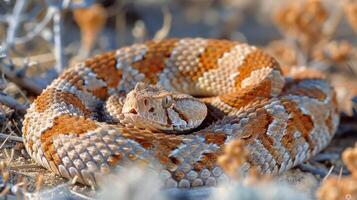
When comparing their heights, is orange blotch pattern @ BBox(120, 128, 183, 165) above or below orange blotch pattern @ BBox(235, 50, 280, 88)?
below

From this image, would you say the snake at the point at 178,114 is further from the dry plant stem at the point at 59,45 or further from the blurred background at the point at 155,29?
the dry plant stem at the point at 59,45

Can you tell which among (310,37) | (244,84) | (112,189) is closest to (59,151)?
(112,189)

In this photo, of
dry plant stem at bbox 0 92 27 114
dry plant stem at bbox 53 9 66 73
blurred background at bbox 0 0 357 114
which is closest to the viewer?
dry plant stem at bbox 0 92 27 114

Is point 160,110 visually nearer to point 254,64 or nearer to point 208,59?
point 254,64

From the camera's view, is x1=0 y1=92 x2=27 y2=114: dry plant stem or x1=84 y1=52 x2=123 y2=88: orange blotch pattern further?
x1=84 y1=52 x2=123 y2=88: orange blotch pattern

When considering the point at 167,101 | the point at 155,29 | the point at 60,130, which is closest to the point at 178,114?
the point at 167,101

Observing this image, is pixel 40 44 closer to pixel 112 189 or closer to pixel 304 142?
pixel 304 142

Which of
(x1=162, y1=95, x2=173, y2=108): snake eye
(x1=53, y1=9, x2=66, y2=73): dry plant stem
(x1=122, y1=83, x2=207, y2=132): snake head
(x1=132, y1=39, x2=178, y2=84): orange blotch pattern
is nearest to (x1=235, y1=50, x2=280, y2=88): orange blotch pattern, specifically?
Result: (x1=132, y1=39, x2=178, y2=84): orange blotch pattern

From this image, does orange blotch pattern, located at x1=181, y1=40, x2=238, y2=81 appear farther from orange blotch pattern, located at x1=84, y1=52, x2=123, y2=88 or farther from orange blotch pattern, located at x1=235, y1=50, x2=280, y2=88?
orange blotch pattern, located at x1=84, y1=52, x2=123, y2=88
